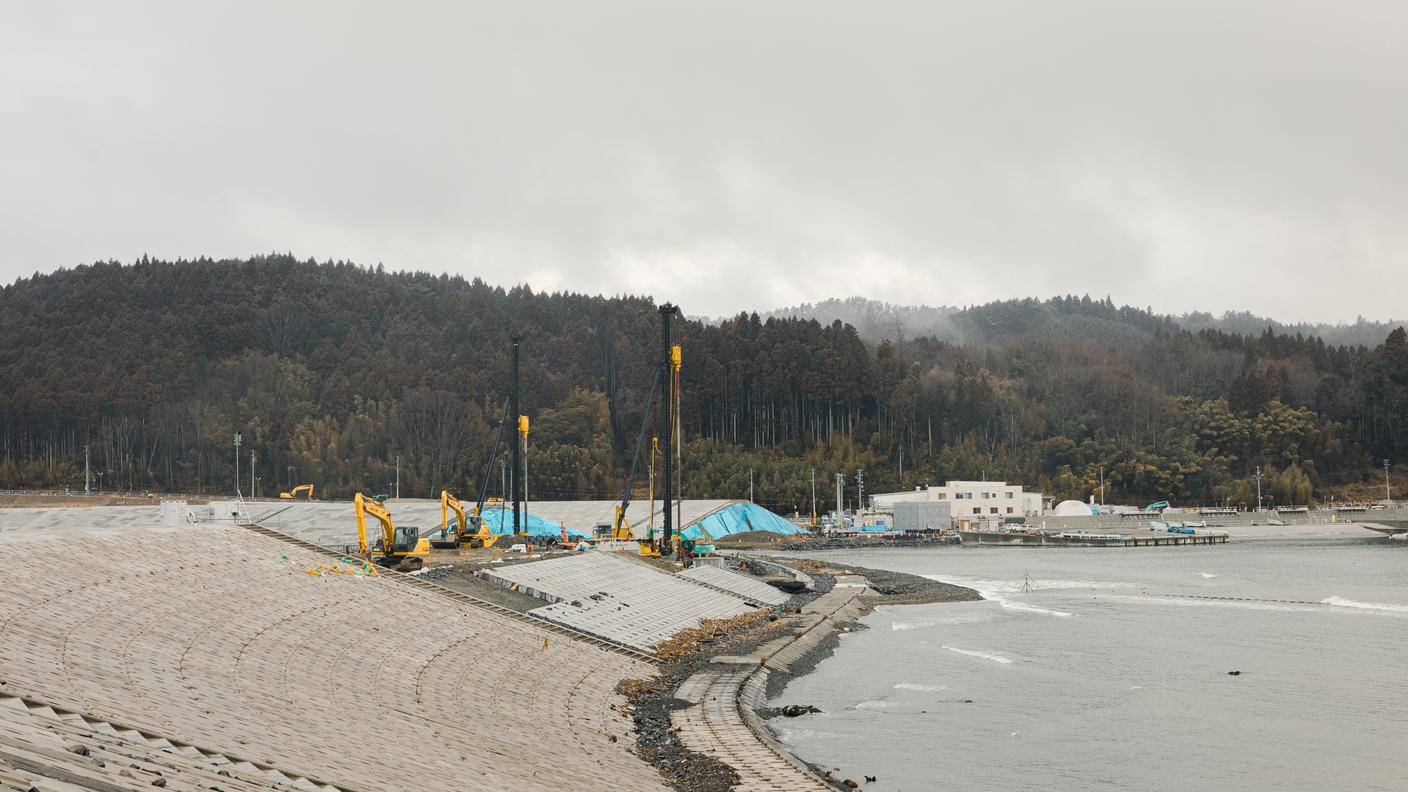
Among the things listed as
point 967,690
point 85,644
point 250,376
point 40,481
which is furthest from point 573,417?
point 85,644

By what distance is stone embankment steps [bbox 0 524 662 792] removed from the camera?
16.7 m

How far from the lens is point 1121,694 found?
119ft

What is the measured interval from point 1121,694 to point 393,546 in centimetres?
3119

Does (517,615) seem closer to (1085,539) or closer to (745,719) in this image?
(745,719)

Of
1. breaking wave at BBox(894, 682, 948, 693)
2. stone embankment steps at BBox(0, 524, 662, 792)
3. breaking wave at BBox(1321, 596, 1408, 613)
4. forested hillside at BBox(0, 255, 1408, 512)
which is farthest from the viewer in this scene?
forested hillside at BBox(0, 255, 1408, 512)

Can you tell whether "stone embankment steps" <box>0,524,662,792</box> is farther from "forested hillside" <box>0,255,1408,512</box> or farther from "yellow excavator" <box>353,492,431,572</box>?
"forested hillside" <box>0,255,1408,512</box>

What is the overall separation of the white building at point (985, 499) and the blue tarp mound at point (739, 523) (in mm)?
23183

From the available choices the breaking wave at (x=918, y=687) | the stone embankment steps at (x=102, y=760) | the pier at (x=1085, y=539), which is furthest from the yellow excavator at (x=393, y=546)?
the pier at (x=1085, y=539)

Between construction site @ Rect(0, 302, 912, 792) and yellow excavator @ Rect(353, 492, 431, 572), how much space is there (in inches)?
8.7

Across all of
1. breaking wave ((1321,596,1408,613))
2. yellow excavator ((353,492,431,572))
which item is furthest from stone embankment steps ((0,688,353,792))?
breaking wave ((1321,596,1408,613))

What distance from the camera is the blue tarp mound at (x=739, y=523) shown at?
11994 cm

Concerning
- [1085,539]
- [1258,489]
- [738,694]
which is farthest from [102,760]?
[1258,489]

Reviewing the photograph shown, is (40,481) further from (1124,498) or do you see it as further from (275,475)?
(1124,498)

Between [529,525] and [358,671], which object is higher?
[529,525]
